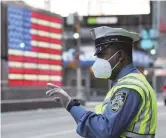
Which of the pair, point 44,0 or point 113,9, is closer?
point 44,0

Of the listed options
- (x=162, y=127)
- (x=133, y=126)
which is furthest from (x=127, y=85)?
(x=162, y=127)

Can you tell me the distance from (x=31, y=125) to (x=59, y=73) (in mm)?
14938

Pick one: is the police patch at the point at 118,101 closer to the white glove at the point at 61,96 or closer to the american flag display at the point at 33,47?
the white glove at the point at 61,96

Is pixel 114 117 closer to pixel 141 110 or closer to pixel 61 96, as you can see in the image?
pixel 141 110

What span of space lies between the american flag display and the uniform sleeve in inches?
932

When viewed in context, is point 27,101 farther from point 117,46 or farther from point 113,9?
point 113,9

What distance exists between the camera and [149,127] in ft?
9.57

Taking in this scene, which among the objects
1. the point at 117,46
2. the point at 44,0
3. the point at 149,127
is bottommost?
the point at 149,127

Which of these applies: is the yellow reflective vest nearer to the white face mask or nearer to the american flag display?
the white face mask

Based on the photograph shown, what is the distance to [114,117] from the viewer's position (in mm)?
2768

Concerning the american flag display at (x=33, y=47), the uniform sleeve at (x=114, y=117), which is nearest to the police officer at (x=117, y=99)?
the uniform sleeve at (x=114, y=117)

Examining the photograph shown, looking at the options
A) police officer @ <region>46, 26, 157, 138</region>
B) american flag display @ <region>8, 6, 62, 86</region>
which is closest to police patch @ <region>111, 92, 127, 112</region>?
police officer @ <region>46, 26, 157, 138</region>

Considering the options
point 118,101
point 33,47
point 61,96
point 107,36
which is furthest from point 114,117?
point 33,47

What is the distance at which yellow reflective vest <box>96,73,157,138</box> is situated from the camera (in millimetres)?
2850
